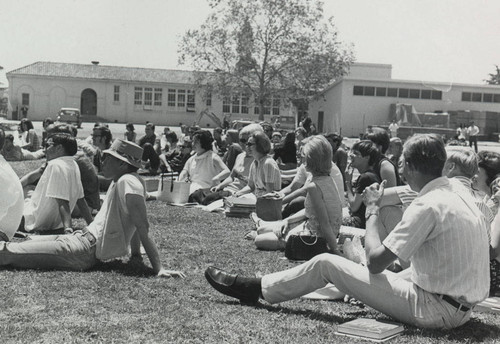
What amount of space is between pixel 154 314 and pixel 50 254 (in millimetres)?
1719

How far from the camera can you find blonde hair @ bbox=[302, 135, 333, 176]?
6980 millimetres

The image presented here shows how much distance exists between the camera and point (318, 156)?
702cm

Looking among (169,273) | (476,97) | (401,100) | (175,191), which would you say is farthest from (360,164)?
(476,97)

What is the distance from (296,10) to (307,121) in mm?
30438

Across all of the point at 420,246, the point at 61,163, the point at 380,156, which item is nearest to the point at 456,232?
the point at 420,246

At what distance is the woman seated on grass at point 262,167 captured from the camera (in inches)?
402

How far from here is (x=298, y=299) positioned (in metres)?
5.56

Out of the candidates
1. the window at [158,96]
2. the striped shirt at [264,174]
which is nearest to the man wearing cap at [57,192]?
the striped shirt at [264,174]

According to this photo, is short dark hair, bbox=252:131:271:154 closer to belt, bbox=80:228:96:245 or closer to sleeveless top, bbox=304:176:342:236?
sleeveless top, bbox=304:176:342:236

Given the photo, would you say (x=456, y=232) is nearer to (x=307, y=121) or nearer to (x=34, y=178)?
(x=34, y=178)

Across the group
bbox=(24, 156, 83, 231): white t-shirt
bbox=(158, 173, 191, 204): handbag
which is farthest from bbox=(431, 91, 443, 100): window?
bbox=(24, 156, 83, 231): white t-shirt

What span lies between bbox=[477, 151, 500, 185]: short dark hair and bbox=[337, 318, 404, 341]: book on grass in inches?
88.6

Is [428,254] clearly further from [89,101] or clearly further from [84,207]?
[89,101]

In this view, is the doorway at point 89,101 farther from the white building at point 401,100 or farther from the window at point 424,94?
the window at point 424,94
